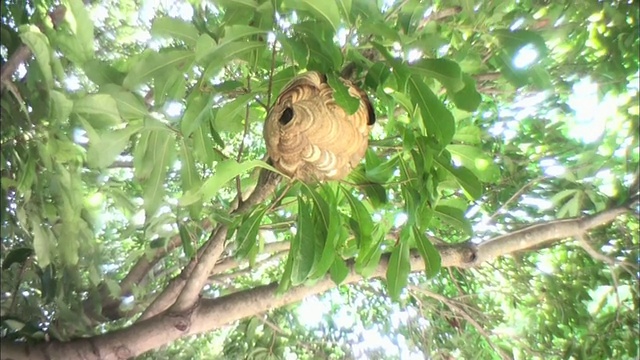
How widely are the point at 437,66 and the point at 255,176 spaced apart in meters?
0.54

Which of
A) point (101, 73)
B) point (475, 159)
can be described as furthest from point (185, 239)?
point (475, 159)

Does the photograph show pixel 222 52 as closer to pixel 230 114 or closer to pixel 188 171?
pixel 230 114

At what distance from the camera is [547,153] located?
1.73 meters

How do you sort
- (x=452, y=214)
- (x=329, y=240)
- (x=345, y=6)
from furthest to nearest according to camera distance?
1. (x=452, y=214)
2. (x=329, y=240)
3. (x=345, y=6)

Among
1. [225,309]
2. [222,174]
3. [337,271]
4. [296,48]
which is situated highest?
[296,48]

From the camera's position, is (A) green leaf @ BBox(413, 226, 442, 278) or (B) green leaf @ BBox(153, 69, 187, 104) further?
(A) green leaf @ BBox(413, 226, 442, 278)

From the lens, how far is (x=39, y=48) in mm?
645

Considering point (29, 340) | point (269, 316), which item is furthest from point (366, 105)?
point (269, 316)

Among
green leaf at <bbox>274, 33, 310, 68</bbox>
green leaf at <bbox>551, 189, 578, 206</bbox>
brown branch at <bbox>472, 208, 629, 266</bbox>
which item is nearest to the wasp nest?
green leaf at <bbox>274, 33, 310, 68</bbox>

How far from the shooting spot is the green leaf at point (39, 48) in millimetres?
637

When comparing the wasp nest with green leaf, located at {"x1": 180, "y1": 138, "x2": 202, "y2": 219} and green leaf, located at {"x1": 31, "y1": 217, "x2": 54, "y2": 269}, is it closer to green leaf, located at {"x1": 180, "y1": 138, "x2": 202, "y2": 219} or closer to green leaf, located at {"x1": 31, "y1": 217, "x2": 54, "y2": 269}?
green leaf, located at {"x1": 180, "y1": 138, "x2": 202, "y2": 219}

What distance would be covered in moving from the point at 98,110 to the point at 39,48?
0.43 ft

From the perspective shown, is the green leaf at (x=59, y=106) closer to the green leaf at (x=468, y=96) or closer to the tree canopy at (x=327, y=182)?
the tree canopy at (x=327, y=182)

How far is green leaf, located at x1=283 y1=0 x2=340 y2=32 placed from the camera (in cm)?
80
